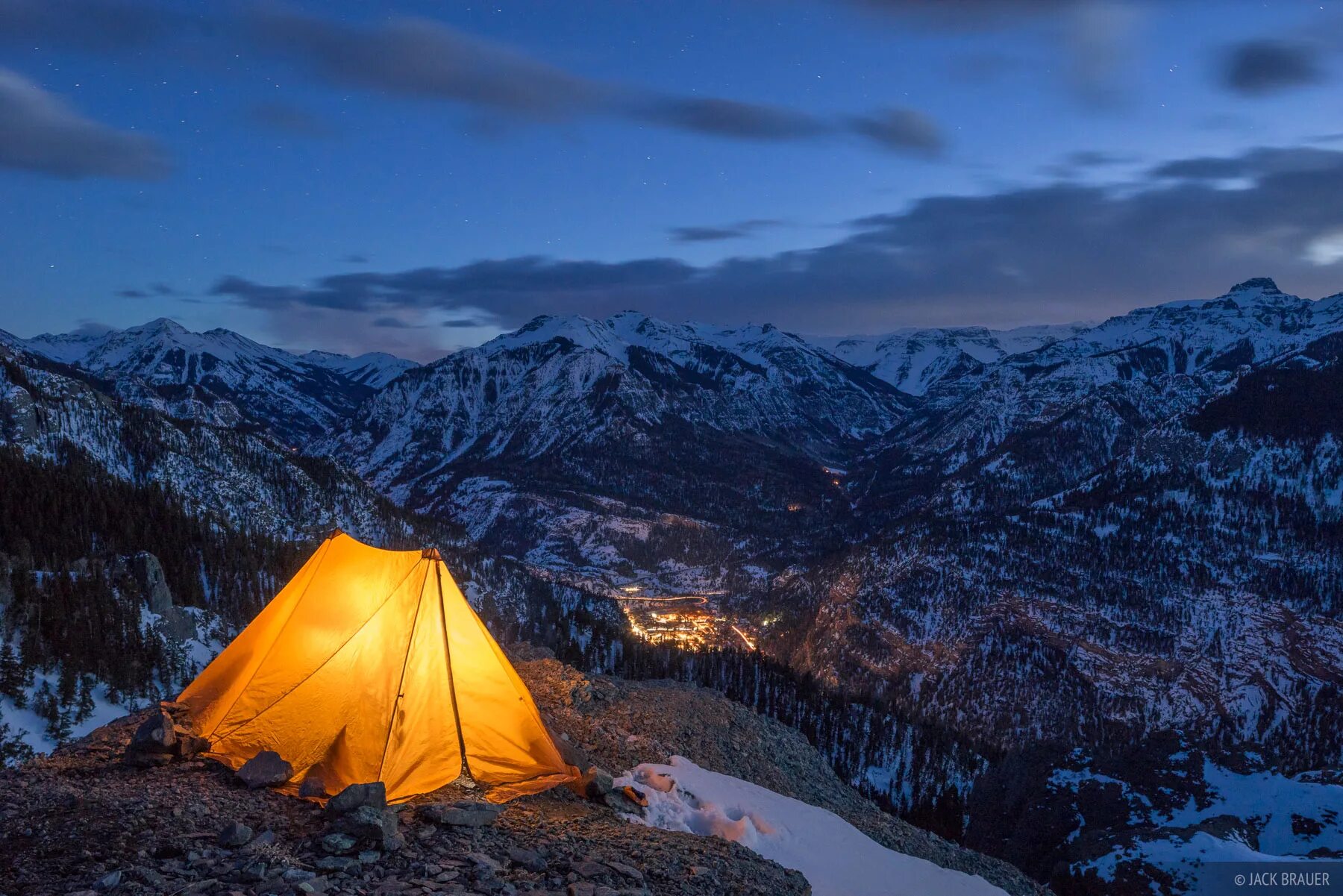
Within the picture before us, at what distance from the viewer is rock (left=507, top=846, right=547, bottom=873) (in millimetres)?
13227

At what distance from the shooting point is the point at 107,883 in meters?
10.4

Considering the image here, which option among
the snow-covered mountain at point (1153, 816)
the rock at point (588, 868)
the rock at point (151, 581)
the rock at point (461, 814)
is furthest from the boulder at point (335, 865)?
the rock at point (151, 581)

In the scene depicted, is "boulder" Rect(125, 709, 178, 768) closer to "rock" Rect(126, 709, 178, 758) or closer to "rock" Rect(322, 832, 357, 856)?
"rock" Rect(126, 709, 178, 758)

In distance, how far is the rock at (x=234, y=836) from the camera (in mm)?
12391

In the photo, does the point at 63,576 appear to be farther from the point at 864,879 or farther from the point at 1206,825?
the point at 1206,825

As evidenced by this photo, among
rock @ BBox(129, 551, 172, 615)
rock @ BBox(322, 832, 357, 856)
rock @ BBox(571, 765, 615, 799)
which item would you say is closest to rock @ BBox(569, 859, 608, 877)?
rock @ BBox(322, 832, 357, 856)

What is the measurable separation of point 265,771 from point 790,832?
48.3 feet

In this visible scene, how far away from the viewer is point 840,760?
102312 millimetres

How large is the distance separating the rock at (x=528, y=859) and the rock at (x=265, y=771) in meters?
6.18

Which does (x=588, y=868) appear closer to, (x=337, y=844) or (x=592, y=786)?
(x=337, y=844)

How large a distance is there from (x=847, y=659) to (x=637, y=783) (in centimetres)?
17088

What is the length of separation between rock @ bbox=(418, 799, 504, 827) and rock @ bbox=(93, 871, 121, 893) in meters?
5.44

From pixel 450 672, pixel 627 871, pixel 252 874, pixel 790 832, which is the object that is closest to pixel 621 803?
pixel 627 871

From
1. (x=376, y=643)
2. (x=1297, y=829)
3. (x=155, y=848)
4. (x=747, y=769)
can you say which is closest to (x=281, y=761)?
(x=376, y=643)
